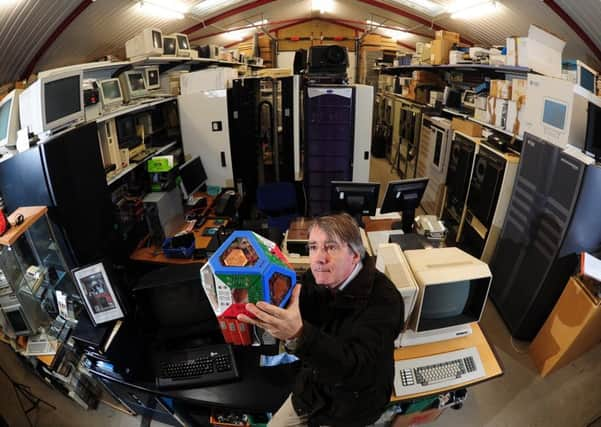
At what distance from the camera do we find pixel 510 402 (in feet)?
8.90

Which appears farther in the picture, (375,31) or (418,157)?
(375,31)

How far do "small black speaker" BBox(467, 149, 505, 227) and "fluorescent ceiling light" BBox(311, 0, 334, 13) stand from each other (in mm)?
9298

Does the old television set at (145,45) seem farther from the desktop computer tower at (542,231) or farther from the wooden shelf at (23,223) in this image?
the desktop computer tower at (542,231)

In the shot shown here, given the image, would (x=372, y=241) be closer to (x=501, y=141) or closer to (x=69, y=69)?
(x=501, y=141)

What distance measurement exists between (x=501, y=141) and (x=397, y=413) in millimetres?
3140

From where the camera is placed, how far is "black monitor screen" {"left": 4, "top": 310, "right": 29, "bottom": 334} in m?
2.32

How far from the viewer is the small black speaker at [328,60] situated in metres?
4.41

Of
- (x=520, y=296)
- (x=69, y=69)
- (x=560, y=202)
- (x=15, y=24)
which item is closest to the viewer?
(x=69, y=69)

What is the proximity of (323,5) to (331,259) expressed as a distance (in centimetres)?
1271

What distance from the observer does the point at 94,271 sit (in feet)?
6.24

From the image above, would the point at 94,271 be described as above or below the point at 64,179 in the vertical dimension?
below

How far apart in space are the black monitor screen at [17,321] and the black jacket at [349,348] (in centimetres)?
198

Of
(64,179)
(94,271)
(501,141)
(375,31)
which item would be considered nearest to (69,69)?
(64,179)

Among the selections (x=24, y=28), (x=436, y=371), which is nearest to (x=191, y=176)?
(x=436, y=371)
